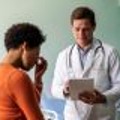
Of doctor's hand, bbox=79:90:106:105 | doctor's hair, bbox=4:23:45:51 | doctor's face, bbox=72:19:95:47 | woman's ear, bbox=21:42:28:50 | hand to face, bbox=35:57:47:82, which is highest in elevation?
doctor's hair, bbox=4:23:45:51

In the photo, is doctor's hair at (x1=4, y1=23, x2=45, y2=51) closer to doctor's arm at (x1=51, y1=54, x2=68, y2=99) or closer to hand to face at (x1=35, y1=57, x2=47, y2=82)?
hand to face at (x1=35, y1=57, x2=47, y2=82)

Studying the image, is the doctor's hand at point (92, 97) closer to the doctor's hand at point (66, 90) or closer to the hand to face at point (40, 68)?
the doctor's hand at point (66, 90)

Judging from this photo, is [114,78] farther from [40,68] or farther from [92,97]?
[40,68]

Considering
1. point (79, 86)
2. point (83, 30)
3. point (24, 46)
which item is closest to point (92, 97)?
point (79, 86)

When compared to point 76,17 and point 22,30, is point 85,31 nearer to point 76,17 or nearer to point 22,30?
point 76,17

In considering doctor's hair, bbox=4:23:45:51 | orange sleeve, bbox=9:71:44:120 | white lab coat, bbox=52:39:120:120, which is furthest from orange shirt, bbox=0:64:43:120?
white lab coat, bbox=52:39:120:120

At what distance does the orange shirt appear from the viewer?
1.37m

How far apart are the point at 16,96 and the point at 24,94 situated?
0.11ft

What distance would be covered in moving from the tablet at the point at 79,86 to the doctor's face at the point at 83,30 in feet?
0.92

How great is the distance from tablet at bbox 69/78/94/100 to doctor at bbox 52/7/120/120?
0.05 metres

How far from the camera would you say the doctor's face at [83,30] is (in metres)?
2.06

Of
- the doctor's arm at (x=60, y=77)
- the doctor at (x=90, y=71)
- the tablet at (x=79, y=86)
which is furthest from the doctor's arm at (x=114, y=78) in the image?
the doctor's arm at (x=60, y=77)

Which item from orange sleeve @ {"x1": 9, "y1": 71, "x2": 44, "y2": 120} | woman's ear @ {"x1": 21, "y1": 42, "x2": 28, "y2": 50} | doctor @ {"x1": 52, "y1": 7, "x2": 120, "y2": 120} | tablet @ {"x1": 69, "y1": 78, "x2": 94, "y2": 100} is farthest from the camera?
doctor @ {"x1": 52, "y1": 7, "x2": 120, "y2": 120}

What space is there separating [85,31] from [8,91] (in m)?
0.81
